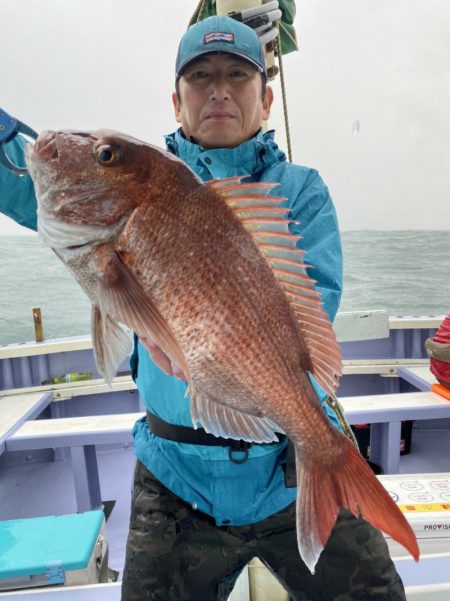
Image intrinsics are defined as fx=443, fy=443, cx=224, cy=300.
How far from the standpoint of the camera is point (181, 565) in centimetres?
159

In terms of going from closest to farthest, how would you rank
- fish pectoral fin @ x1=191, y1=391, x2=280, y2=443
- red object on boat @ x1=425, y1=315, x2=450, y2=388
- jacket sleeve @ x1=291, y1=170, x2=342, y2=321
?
fish pectoral fin @ x1=191, y1=391, x2=280, y2=443, jacket sleeve @ x1=291, y1=170, x2=342, y2=321, red object on boat @ x1=425, y1=315, x2=450, y2=388

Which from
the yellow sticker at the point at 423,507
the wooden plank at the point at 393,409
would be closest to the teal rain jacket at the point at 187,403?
the yellow sticker at the point at 423,507

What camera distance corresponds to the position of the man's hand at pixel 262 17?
292cm

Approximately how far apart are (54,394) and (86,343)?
0.59 m

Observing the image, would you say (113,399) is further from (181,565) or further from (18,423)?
(181,565)

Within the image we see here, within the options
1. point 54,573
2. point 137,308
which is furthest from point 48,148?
point 54,573

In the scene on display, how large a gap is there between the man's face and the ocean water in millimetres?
9424

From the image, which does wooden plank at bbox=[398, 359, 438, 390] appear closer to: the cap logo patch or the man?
the man

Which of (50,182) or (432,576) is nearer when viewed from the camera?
(50,182)

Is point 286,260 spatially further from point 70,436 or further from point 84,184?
point 70,436

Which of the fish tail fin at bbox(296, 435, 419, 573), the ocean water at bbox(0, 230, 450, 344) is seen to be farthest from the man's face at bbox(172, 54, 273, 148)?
the ocean water at bbox(0, 230, 450, 344)

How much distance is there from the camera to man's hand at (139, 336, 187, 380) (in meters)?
1.10

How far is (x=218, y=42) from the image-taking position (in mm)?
1717

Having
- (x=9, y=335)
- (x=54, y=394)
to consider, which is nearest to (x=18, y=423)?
(x=54, y=394)
